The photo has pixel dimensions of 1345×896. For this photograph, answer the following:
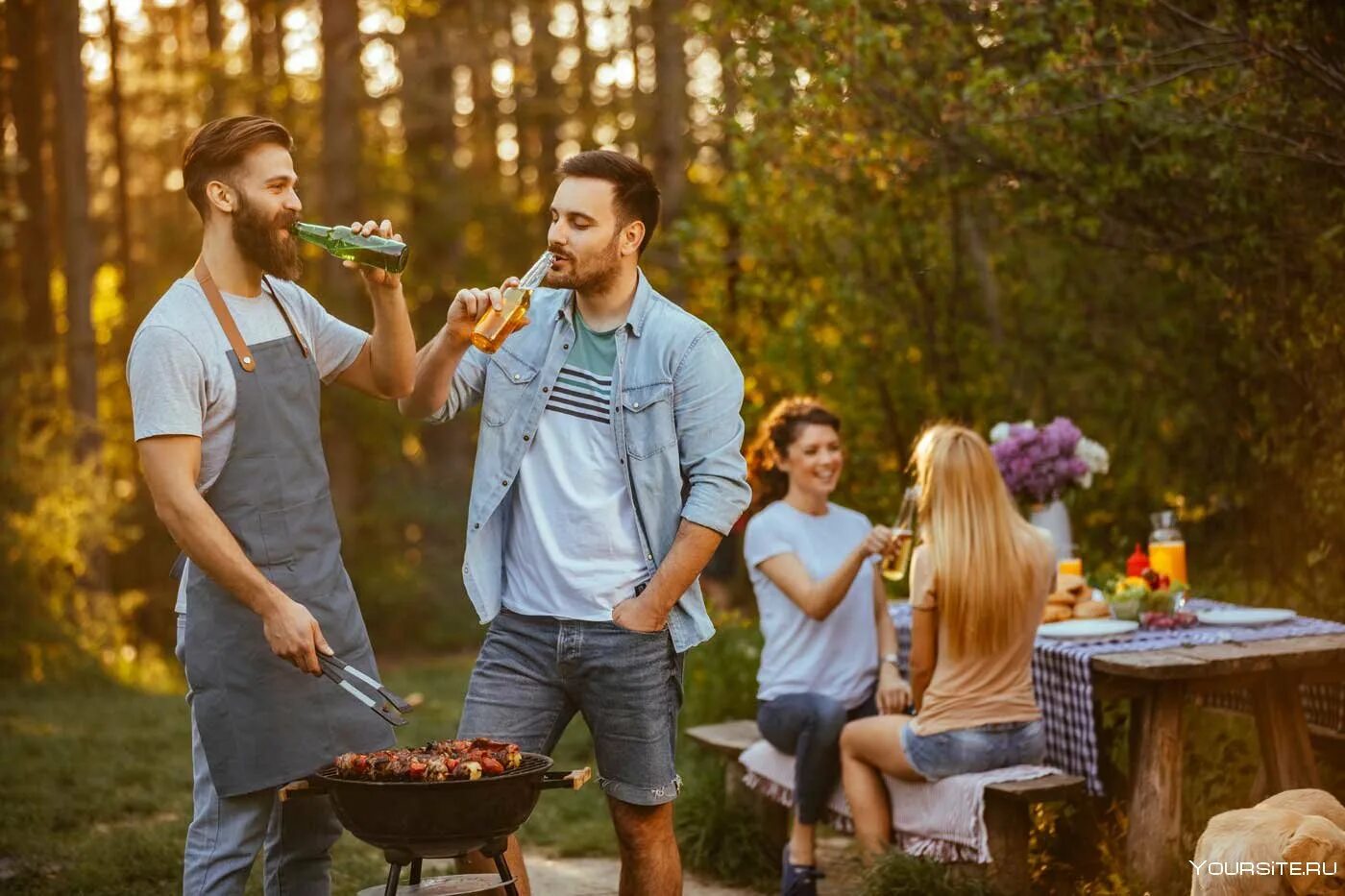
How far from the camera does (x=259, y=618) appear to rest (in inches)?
147

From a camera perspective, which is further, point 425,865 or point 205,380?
point 425,865

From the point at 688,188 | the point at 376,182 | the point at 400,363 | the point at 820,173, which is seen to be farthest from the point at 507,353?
the point at 376,182

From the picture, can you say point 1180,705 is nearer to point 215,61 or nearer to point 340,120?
point 340,120

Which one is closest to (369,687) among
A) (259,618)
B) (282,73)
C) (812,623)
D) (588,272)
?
(259,618)

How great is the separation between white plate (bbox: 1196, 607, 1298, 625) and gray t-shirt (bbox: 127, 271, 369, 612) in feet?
10.8

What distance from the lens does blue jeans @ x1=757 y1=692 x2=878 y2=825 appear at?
5633 millimetres

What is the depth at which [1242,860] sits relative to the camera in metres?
3.56

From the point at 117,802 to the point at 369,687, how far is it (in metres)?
4.06

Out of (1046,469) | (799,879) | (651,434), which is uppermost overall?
(651,434)

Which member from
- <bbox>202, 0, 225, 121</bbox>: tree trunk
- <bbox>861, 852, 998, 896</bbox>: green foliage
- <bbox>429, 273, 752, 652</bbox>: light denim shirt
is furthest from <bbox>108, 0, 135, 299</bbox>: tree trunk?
<bbox>429, 273, 752, 652</bbox>: light denim shirt

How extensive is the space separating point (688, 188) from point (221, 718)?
44.5ft

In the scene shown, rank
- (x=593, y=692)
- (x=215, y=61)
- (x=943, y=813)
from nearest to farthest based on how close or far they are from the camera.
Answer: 1. (x=593, y=692)
2. (x=943, y=813)
3. (x=215, y=61)

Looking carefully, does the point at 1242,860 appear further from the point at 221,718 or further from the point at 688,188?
the point at 688,188

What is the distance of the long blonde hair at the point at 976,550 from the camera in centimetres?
509
